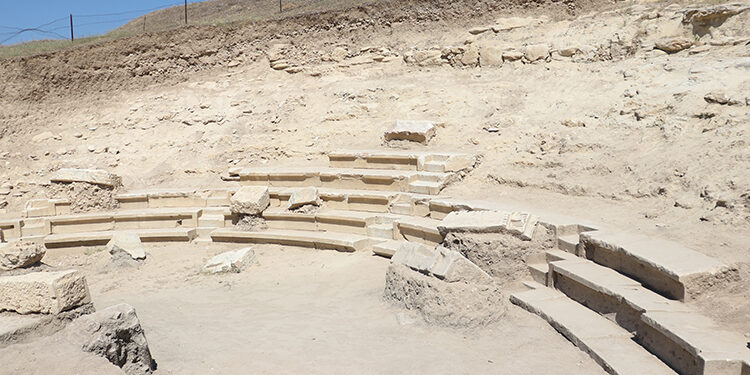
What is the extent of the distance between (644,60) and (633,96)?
1.39 m

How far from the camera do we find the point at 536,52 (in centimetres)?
1131

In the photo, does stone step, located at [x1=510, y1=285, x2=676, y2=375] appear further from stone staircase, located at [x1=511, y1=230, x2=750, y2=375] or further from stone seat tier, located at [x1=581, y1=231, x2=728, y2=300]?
stone seat tier, located at [x1=581, y1=231, x2=728, y2=300]

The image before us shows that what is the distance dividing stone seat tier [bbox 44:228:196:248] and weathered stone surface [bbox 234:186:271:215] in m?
0.95

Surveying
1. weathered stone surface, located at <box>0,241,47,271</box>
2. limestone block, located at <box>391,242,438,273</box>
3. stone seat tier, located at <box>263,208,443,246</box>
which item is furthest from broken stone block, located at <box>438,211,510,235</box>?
weathered stone surface, located at <box>0,241,47,271</box>

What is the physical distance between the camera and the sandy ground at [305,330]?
449cm

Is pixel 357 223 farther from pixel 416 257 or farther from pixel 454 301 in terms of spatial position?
pixel 454 301

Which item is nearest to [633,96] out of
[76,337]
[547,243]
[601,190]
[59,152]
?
[601,190]

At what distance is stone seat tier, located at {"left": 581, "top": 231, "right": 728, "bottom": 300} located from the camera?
14.9 ft

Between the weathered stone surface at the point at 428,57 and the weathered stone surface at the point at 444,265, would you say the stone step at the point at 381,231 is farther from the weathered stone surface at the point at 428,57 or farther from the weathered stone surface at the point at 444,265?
the weathered stone surface at the point at 428,57

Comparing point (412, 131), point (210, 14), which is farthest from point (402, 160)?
point (210, 14)

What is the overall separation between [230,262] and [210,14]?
17454mm

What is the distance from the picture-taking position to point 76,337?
4184mm

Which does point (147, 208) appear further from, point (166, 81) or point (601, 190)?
point (601, 190)

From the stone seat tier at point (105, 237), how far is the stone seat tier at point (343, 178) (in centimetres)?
155
